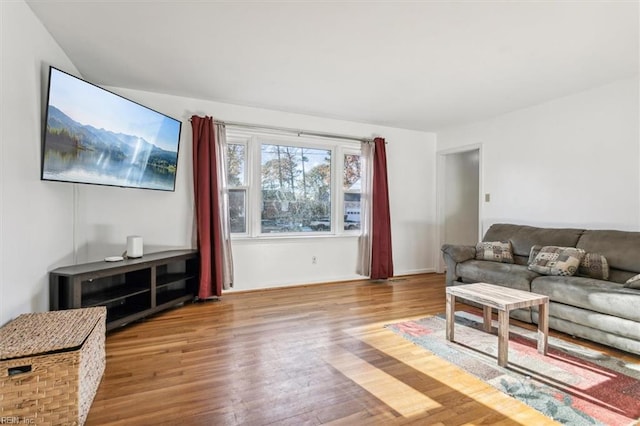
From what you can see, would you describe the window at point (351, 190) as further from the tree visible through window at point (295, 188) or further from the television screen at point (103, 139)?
the television screen at point (103, 139)

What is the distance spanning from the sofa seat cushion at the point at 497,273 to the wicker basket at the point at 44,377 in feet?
11.3

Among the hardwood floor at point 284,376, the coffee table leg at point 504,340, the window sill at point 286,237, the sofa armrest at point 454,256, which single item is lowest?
the hardwood floor at point 284,376

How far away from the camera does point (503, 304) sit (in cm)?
221

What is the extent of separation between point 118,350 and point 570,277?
3.87 metres

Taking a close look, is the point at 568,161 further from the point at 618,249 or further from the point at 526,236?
the point at 618,249

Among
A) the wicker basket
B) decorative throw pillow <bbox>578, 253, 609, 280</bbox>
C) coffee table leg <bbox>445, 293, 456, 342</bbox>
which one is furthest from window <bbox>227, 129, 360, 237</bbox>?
decorative throw pillow <bbox>578, 253, 609, 280</bbox>

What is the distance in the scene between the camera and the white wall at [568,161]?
3.28 metres

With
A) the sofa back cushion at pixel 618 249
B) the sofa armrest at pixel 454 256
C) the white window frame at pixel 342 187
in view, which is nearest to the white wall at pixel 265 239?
the white window frame at pixel 342 187

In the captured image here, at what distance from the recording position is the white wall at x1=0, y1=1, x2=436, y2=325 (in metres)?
2.04

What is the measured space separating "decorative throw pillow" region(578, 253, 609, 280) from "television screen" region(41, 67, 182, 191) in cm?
430

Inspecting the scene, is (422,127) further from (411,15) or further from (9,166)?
(9,166)

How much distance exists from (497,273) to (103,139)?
3.94 meters

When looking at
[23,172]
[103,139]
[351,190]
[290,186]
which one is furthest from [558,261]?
[23,172]

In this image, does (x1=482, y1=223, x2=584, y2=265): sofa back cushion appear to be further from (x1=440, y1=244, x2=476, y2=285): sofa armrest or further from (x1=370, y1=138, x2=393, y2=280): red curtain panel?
(x1=370, y1=138, x2=393, y2=280): red curtain panel
